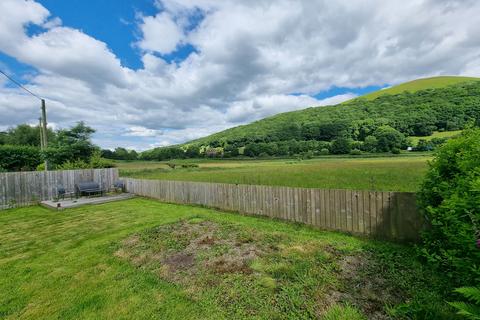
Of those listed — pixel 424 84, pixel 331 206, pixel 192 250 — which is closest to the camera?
pixel 192 250

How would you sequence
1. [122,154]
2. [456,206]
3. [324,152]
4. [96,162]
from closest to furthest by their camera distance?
1. [456,206]
2. [96,162]
3. [324,152]
4. [122,154]

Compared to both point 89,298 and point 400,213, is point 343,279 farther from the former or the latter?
point 89,298

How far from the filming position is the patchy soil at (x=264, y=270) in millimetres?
2752

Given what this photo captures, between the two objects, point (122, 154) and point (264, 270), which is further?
point (122, 154)

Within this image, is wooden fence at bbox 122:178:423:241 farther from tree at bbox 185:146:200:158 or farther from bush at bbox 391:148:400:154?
tree at bbox 185:146:200:158

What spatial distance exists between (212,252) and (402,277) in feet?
10.1

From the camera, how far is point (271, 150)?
53.0 m

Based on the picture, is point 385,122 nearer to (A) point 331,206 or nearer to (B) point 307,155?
(B) point 307,155

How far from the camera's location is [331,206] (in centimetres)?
564

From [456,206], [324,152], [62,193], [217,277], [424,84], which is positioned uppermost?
[424,84]

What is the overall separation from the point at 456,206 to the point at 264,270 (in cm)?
260

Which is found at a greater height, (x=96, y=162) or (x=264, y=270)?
(x=96, y=162)

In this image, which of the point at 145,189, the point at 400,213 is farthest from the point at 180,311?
the point at 145,189

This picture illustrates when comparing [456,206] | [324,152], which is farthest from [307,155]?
[456,206]
